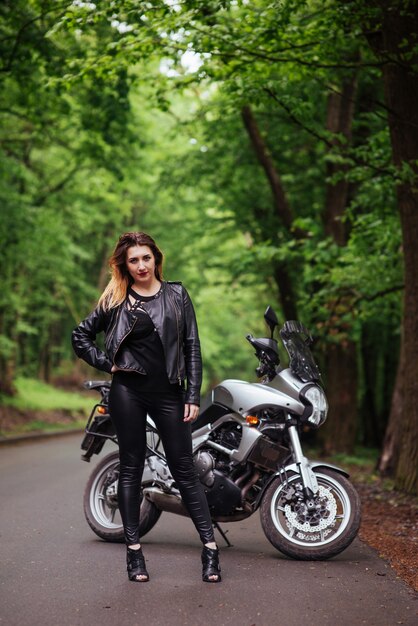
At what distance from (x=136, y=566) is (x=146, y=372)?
3.95 ft

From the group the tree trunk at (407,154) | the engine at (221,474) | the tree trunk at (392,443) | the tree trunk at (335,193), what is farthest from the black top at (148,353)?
the tree trunk at (335,193)

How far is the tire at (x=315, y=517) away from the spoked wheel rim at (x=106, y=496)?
136 cm

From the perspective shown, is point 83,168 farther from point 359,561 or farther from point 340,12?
point 359,561

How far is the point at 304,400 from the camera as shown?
5.75 metres

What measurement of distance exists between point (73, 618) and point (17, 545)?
2.08 m

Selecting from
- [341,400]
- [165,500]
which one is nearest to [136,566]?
[165,500]

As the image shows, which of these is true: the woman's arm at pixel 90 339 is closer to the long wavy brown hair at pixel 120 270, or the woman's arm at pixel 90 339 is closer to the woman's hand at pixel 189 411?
the long wavy brown hair at pixel 120 270

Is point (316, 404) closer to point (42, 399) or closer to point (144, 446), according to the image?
point (144, 446)

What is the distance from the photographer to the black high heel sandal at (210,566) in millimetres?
5082

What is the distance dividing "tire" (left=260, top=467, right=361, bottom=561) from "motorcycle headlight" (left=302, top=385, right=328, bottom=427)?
13.1 inches

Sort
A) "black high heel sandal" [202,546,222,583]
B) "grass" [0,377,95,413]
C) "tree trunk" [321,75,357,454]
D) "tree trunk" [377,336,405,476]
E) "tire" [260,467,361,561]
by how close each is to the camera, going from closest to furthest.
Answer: "black high heel sandal" [202,546,222,583]
"tire" [260,467,361,561]
"tree trunk" [377,336,405,476]
"tree trunk" [321,75,357,454]
"grass" [0,377,95,413]

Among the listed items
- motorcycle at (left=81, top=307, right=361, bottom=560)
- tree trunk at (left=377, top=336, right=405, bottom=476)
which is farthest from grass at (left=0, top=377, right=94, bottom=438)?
motorcycle at (left=81, top=307, right=361, bottom=560)

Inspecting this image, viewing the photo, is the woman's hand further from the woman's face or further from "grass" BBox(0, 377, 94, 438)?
"grass" BBox(0, 377, 94, 438)

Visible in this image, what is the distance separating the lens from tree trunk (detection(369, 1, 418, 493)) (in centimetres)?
834
